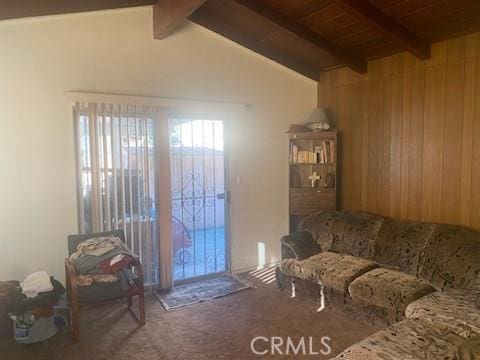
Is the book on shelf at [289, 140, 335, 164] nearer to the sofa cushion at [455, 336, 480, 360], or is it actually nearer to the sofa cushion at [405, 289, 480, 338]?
the sofa cushion at [405, 289, 480, 338]

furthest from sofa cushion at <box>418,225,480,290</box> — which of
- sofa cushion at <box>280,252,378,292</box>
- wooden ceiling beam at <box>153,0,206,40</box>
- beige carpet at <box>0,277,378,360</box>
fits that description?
wooden ceiling beam at <box>153,0,206,40</box>

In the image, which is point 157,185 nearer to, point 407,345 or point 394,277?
point 394,277

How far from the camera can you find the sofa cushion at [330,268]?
318cm

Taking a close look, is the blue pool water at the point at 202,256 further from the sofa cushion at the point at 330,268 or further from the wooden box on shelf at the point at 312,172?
the wooden box on shelf at the point at 312,172

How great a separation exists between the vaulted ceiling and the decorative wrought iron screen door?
1098 millimetres

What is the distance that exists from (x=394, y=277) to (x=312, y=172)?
183 centimetres

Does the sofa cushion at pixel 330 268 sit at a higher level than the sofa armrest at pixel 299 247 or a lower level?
lower

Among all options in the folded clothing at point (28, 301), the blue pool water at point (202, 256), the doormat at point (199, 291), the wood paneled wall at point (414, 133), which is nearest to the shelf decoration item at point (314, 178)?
the wood paneled wall at point (414, 133)

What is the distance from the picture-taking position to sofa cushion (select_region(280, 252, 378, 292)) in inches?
125

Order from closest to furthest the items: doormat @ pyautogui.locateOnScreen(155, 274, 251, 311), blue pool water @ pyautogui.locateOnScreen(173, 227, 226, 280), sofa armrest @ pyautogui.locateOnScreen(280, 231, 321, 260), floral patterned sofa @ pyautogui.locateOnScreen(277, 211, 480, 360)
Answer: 1. floral patterned sofa @ pyautogui.locateOnScreen(277, 211, 480, 360)
2. doormat @ pyautogui.locateOnScreen(155, 274, 251, 311)
3. sofa armrest @ pyautogui.locateOnScreen(280, 231, 321, 260)
4. blue pool water @ pyautogui.locateOnScreen(173, 227, 226, 280)

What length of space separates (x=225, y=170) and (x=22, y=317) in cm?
245

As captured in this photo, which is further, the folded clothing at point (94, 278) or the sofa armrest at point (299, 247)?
the sofa armrest at point (299, 247)

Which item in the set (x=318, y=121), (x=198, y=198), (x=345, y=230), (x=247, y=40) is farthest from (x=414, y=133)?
(x=198, y=198)

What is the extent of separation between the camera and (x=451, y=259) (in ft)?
9.61
